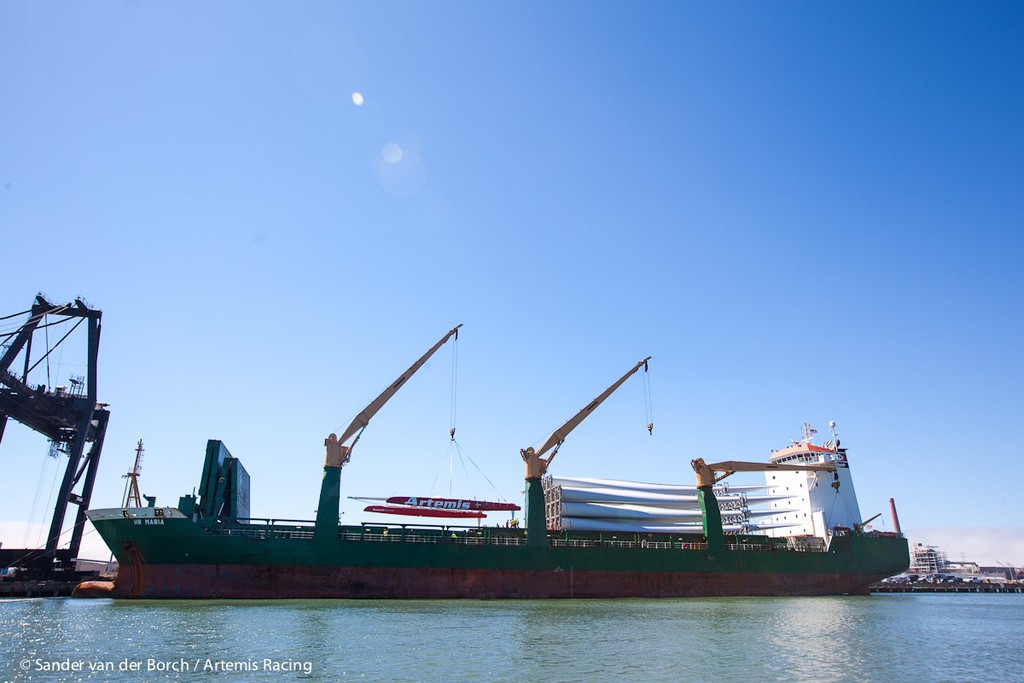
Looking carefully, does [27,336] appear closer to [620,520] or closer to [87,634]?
[87,634]

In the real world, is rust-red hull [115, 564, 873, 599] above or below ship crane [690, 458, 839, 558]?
below

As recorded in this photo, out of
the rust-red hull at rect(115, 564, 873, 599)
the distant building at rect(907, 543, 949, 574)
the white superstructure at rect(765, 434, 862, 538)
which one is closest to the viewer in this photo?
the rust-red hull at rect(115, 564, 873, 599)

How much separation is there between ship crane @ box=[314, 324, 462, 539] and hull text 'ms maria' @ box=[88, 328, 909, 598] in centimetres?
7

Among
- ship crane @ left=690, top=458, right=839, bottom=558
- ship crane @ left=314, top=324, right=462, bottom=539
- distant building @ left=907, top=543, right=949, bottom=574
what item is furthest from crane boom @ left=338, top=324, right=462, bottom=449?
distant building @ left=907, top=543, right=949, bottom=574

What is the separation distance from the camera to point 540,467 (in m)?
36.8

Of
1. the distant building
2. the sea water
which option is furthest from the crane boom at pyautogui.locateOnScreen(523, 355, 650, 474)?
the distant building

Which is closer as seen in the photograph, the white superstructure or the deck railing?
the deck railing

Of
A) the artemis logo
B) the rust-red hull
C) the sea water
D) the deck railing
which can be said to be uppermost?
the artemis logo

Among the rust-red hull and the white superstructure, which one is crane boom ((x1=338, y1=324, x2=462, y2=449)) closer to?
the rust-red hull

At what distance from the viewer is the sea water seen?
1251cm

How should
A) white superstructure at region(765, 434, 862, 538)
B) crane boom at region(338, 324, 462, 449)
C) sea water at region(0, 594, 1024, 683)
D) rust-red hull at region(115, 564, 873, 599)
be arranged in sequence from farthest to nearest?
white superstructure at region(765, 434, 862, 538)
crane boom at region(338, 324, 462, 449)
rust-red hull at region(115, 564, 873, 599)
sea water at region(0, 594, 1024, 683)

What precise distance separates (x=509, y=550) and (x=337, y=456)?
10.7m

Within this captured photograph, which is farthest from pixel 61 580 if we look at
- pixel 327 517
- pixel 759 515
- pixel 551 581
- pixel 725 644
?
pixel 759 515

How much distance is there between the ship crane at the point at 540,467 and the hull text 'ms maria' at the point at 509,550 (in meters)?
0.08
